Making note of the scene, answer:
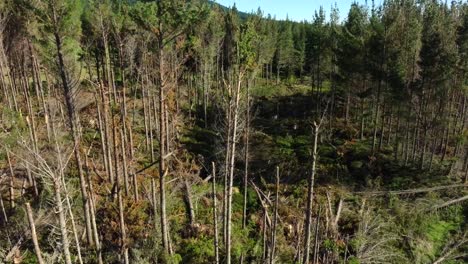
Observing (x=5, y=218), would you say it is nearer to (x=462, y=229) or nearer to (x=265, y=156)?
(x=265, y=156)

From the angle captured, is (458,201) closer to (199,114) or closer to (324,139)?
(324,139)

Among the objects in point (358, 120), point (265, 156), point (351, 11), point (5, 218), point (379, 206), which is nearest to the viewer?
point (5, 218)

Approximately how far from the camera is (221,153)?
28094mm

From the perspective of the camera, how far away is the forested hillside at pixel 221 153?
14062 millimetres

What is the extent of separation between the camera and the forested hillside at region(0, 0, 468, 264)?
46.1 feet

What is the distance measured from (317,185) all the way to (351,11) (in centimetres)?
1964

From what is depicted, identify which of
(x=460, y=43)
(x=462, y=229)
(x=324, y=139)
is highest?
(x=460, y=43)

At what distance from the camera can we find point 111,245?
17.8 m

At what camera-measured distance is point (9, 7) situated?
23.9m

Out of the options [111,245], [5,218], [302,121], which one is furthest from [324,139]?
[5,218]

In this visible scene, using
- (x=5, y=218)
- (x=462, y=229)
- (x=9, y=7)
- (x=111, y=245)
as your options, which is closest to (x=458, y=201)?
(x=462, y=229)

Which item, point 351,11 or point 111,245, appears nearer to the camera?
point 111,245

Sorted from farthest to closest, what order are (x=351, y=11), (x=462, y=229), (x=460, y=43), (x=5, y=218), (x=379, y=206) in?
(x=351, y=11) < (x=460, y=43) < (x=379, y=206) < (x=462, y=229) < (x=5, y=218)

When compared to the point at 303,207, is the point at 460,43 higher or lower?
higher
